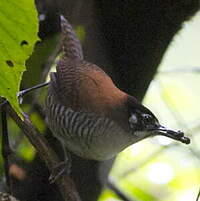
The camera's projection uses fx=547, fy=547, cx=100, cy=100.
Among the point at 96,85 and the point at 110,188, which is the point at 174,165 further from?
the point at 96,85

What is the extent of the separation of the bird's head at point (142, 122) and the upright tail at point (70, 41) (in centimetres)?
26

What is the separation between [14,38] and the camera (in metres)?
0.73

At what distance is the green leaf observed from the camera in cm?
70

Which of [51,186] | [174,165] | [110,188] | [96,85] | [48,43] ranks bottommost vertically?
[174,165]

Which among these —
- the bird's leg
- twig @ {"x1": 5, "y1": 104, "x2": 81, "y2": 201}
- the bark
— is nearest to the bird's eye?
the bark

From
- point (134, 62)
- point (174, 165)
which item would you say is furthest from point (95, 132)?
point (174, 165)

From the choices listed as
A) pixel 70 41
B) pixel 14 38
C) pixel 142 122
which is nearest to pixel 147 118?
pixel 142 122

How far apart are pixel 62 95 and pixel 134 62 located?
293 mm

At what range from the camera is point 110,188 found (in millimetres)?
2121

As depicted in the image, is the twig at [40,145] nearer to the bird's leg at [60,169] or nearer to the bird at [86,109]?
the bird's leg at [60,169]

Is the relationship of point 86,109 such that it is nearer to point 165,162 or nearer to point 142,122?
point 142,122

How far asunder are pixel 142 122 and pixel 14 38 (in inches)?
39.3

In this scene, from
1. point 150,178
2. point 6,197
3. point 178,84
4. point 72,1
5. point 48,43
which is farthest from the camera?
point 178,84

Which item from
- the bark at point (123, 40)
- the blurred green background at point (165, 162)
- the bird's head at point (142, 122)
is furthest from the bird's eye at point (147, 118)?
the blurred green background at point (165, 162)
